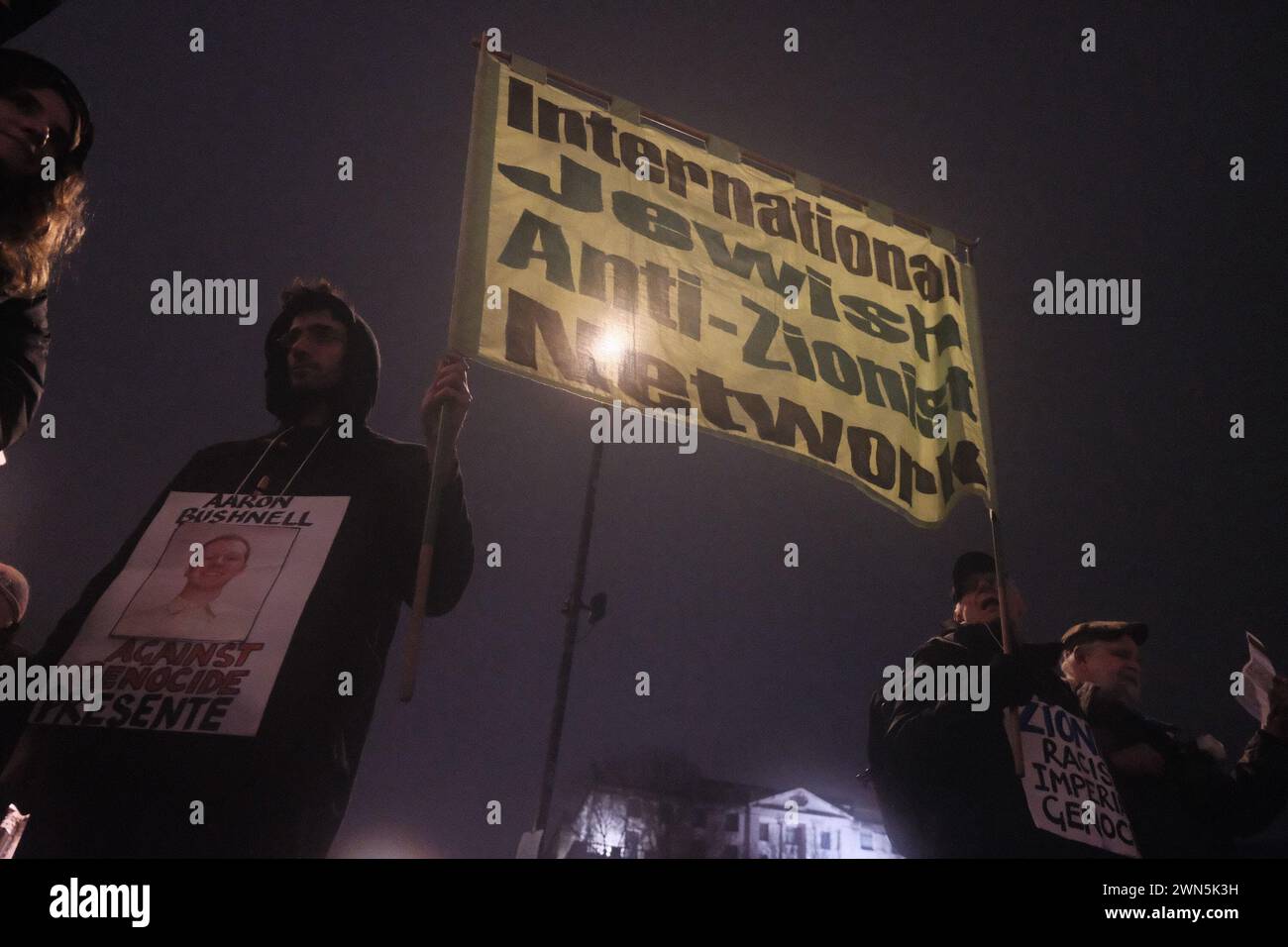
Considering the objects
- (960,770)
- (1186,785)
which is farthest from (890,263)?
(1186,785)

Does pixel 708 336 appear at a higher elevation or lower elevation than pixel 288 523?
higher

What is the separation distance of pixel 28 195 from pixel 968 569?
489 cm

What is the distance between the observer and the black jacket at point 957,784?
13.5ft

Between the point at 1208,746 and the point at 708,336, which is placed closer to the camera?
the point at 708,336

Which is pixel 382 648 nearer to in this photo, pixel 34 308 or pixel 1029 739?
pixel 34 308

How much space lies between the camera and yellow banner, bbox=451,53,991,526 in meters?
3.99

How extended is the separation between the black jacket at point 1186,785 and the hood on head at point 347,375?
442cm

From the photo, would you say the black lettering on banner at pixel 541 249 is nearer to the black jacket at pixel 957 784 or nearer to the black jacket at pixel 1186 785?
the black jacket at pixel 957 784

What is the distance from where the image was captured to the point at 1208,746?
17.4 feet

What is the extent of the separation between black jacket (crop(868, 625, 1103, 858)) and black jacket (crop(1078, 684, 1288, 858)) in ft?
3.15

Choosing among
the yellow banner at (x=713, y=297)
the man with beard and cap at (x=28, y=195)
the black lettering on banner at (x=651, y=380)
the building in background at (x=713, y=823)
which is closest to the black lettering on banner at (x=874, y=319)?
the yellow banner at (x=713, y=297)
